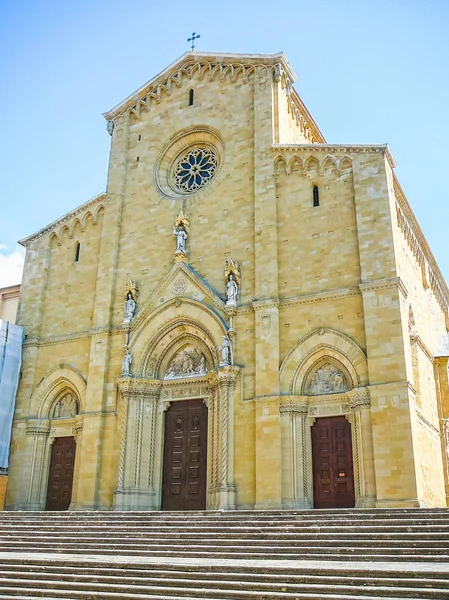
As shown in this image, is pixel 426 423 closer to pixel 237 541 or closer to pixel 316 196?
pixel 316 196

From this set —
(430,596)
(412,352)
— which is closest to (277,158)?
(412,352)

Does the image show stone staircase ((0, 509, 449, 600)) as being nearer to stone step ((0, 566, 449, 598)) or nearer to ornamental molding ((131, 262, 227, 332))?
stone step ((0, 566, 449, 598))

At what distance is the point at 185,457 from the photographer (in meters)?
20.3

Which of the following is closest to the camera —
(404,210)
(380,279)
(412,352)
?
(380,279)

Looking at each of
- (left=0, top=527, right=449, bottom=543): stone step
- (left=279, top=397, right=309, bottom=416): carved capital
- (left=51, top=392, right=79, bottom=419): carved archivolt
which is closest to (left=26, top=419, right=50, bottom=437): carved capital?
(left=51, top=392, right=79, bottom=419): carved archivolt

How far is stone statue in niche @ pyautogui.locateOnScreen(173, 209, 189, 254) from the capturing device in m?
21.8

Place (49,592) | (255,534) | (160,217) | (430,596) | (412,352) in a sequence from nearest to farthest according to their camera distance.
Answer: (430,596) < (49,592) < (255,534) < (412,352) < (160,217)

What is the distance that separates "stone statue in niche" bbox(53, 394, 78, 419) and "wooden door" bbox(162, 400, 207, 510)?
3.82 m

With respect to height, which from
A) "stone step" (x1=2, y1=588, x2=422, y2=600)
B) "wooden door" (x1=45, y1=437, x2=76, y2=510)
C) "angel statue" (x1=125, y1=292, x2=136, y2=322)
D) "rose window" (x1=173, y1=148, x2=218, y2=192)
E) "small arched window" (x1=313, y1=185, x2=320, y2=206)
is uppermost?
"rose window" (x1=173, y1=148, x2=218, y2=192)

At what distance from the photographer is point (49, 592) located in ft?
35.2

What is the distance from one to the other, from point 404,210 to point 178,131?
29.0 feet

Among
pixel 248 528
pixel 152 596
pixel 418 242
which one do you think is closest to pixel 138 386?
pixel 248 528

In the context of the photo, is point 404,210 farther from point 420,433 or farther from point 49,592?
point 49,592

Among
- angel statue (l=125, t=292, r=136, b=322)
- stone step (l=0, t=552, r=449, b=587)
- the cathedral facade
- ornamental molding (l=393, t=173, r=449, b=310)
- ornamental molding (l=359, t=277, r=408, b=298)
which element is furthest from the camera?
angel statue (l=125, t=292, r=136, b=322)
